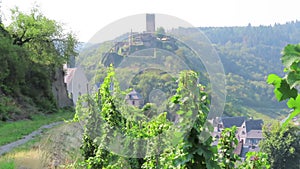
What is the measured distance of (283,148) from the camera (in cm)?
1552

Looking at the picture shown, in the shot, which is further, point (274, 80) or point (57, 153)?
point (57, 153)

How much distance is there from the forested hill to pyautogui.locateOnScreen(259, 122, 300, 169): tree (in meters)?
6.91

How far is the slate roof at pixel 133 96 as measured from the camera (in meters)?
3.05

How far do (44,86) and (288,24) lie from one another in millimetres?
72598

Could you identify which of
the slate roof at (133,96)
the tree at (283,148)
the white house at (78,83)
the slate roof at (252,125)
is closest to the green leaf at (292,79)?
the slate roof at (133,96)

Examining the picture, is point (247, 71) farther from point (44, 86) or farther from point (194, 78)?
point (194, 78)

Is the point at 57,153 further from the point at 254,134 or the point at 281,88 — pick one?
the point at 254,134

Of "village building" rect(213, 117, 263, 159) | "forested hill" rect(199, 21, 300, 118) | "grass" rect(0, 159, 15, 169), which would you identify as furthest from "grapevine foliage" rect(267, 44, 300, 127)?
"forested hill" rect(199, 21, 300, 118)

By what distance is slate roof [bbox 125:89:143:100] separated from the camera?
10.0 ft

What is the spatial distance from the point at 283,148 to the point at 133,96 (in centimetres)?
1349

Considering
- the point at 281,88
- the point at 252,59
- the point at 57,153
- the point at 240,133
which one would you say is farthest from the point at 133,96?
the point at 252,59

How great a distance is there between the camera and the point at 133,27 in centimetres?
292

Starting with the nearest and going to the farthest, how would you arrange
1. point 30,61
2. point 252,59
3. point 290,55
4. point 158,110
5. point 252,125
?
1. point 290,55
2. point 158,110
3. point 252,125
4. point 30,61
5. point 252,59

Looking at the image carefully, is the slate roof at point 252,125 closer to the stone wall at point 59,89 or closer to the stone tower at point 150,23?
the stone wall at point 59,89
